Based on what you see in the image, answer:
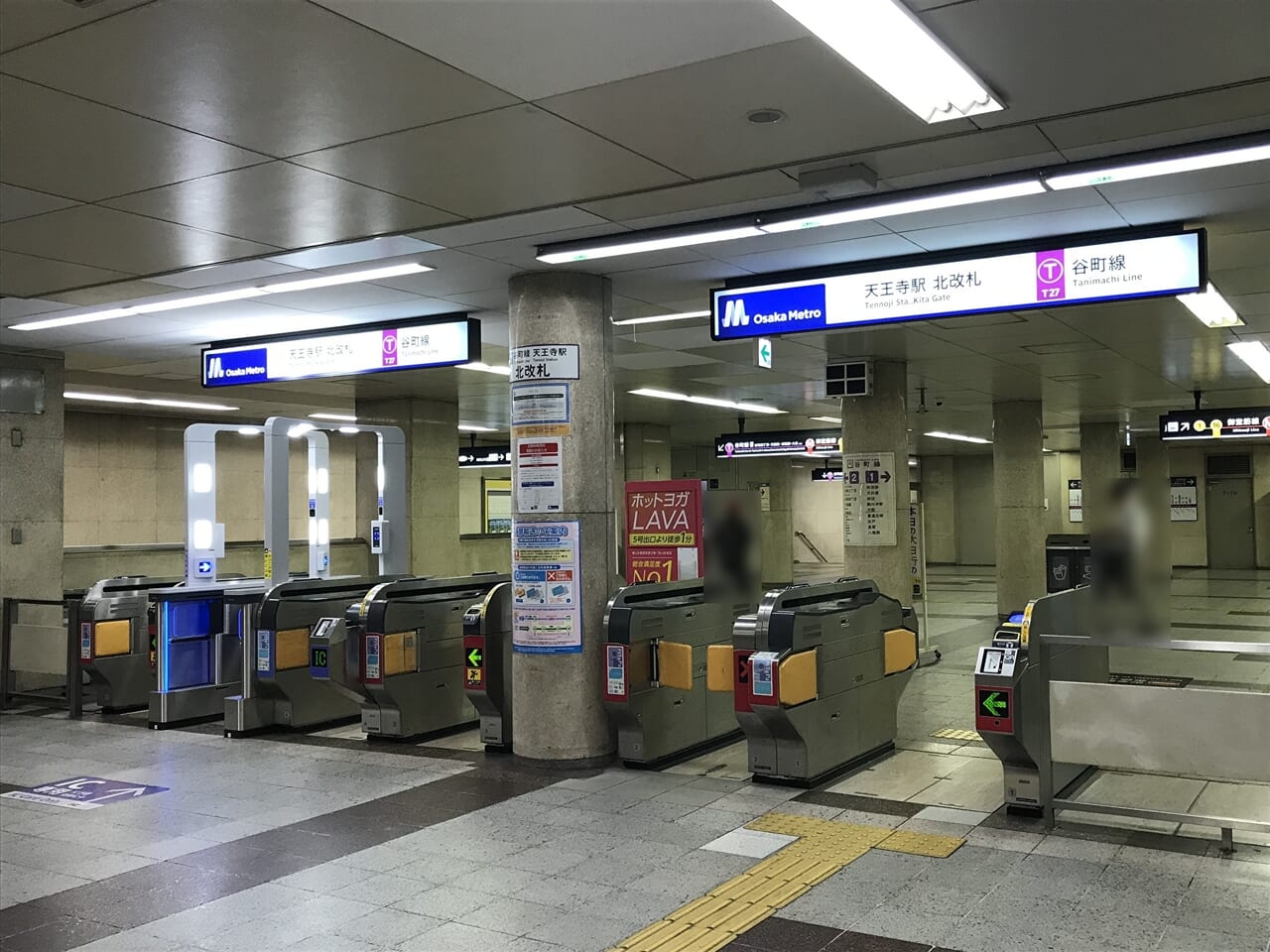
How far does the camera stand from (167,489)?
17.3m

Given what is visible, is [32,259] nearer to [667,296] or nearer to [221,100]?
[221,100]

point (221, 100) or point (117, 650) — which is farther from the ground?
point (221, 100)

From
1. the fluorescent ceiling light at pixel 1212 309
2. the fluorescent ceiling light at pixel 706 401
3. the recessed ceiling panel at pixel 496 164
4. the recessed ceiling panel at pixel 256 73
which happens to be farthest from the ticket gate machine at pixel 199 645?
the fluorescent ceiling light at pixel 1212 309

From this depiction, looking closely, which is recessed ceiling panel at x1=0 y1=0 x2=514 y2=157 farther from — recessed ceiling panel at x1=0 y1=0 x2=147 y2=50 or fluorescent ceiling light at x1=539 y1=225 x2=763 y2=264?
fluorescent ceiling light at x1=539 y1=225 x2=763 y2=264

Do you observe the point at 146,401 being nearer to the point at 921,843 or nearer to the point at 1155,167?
the point at 921,843

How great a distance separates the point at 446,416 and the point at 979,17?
38.7 ft

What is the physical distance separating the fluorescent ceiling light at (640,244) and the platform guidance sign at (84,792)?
163 inches

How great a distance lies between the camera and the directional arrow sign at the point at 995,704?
5.79 m

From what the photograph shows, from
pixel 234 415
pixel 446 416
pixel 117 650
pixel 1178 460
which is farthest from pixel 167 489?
pixel 1178 460

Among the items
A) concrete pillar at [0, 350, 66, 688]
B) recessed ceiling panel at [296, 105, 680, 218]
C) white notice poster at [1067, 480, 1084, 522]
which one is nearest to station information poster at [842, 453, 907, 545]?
recessed ceiling panel at [296, 105, 680, 218]

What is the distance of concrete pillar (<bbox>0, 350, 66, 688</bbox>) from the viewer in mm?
10086

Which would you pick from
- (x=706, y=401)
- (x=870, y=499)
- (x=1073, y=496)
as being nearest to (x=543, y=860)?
(x=870, y=499)

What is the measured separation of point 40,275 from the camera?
7.23m

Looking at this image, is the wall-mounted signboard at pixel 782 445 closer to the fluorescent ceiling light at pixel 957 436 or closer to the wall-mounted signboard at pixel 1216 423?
the fluorescent ceiling light at pixel 957 436
